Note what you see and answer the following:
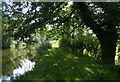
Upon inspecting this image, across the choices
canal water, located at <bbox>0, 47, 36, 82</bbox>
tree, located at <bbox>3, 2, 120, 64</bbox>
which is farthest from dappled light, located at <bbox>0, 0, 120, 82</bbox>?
canal water, located at <bbox>0, 47, 36, 82</bbox>

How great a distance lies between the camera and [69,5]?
841cm

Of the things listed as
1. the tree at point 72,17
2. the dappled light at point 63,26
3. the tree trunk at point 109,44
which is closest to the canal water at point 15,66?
the dappled light at point 63,26

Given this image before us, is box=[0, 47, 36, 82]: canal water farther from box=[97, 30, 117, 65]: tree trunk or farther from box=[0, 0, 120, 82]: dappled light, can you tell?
box=[97, 30, 117, 65]: tree trunk

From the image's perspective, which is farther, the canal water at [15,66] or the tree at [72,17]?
the canal water at [15,66]

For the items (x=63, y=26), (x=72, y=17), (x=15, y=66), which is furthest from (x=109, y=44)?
(x=15, y=66)

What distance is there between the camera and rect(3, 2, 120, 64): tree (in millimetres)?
5895

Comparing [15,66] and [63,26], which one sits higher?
[63,26]

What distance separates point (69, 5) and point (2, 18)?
3998 millimetres

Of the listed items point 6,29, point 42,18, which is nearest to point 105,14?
point 42,18

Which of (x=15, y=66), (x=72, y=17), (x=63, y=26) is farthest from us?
(x=15, y=66)

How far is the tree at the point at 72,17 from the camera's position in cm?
589

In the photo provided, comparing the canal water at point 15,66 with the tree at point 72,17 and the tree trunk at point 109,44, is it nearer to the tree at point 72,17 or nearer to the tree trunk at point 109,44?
the tree at point 72,17

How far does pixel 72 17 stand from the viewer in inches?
340

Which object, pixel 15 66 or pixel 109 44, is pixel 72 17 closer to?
pixel 109 44
